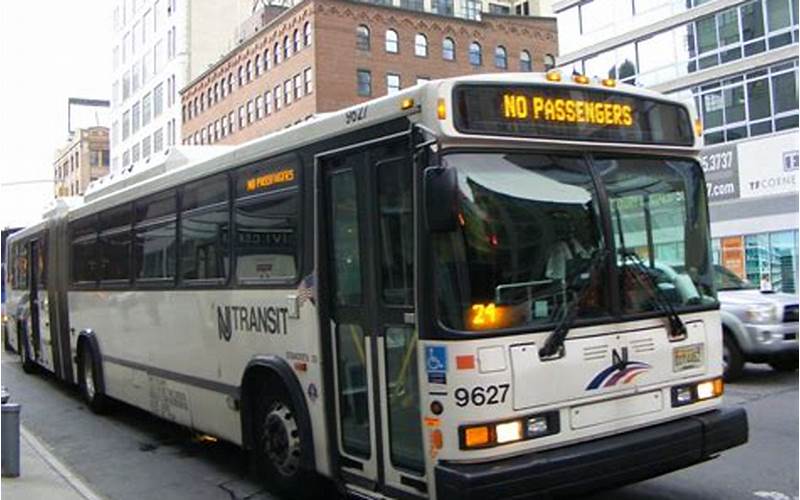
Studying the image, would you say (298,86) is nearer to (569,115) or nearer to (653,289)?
(569,115)

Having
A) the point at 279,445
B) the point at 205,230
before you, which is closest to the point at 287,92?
the point at 205,230

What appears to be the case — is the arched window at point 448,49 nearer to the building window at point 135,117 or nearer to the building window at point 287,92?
the building window at point 287,92

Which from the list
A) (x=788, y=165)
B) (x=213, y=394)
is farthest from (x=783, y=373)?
(x=788, y=165)

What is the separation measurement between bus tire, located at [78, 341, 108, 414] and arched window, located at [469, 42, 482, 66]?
59.3m

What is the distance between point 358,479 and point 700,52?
3162 centimetres

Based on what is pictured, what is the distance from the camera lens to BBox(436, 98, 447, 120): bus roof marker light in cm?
497

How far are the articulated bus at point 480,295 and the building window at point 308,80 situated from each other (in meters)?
53.8

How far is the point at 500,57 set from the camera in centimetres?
6981

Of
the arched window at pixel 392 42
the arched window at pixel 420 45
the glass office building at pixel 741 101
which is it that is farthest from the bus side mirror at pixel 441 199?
the arched window at pixel 420 45

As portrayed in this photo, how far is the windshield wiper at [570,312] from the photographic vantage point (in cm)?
501

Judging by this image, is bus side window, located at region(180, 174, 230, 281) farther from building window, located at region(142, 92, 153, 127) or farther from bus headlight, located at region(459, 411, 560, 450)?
building window, located at region(142, 92, 153, 127)

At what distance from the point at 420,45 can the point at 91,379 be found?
188 feet

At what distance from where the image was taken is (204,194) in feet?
25.7

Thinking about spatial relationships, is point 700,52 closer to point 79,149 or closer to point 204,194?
point 204,194
